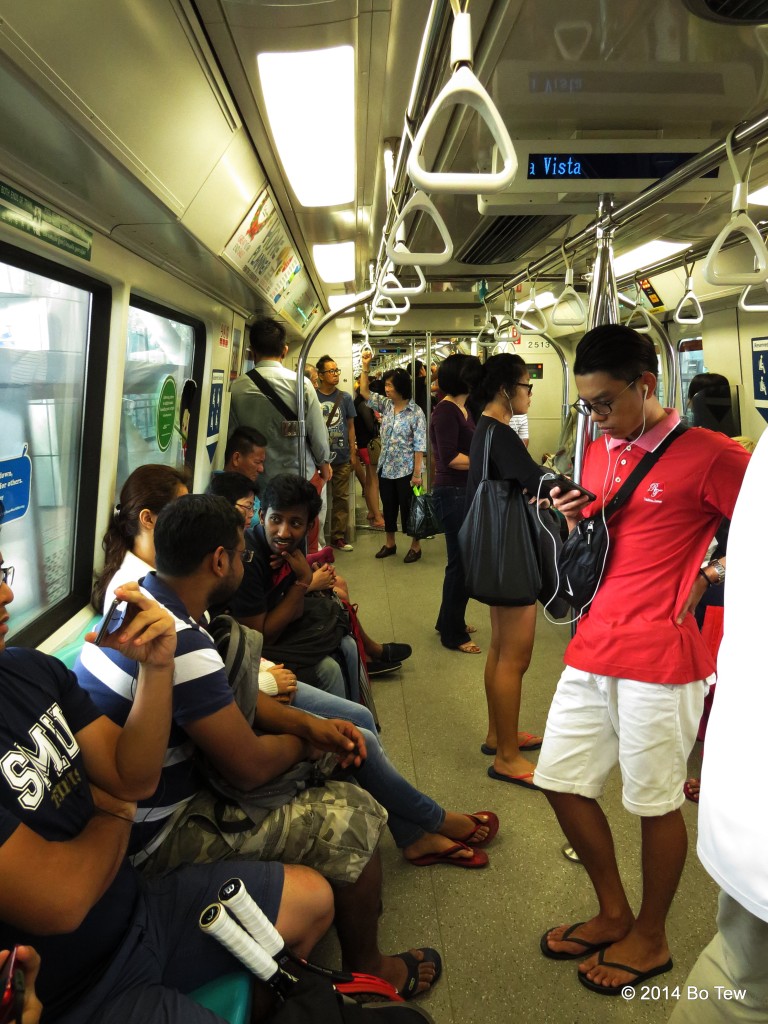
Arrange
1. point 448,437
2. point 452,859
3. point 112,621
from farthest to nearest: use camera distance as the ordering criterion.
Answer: point 448,437, point 452,859, point 112,621

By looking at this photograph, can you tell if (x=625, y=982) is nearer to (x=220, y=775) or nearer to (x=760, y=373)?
(x=220, y=775)

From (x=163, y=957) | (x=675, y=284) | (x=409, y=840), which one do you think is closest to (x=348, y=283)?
(x=675, y=284)

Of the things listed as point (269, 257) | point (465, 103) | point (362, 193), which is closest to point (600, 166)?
point (465, 103)

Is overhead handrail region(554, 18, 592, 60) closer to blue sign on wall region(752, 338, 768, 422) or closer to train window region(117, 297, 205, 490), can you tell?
train window region(117, 297, 205, 490)

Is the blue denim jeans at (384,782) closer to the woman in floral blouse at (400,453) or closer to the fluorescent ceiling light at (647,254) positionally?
the woman in floral blouse at (400,453)

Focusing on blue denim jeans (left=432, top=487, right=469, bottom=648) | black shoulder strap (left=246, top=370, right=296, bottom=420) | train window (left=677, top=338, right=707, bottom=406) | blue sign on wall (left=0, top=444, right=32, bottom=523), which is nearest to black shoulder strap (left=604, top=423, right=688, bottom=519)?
blue sign on wall (left=0, top=444, right=32, bottom=523)

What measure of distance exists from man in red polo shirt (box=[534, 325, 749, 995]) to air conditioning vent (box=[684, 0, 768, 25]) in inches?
42.4

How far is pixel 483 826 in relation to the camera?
2.38 m

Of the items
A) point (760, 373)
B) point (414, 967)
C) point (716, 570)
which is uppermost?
point (760, 373)

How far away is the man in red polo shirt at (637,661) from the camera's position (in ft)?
5.37

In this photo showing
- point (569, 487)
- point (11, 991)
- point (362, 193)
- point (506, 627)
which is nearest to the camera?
point (11, 991)

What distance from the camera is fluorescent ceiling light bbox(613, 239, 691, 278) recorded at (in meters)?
5.03

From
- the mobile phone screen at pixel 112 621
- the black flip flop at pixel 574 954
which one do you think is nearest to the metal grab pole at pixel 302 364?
the mobile phone screen at pixel 112 621

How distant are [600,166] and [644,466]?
4.56 feet
